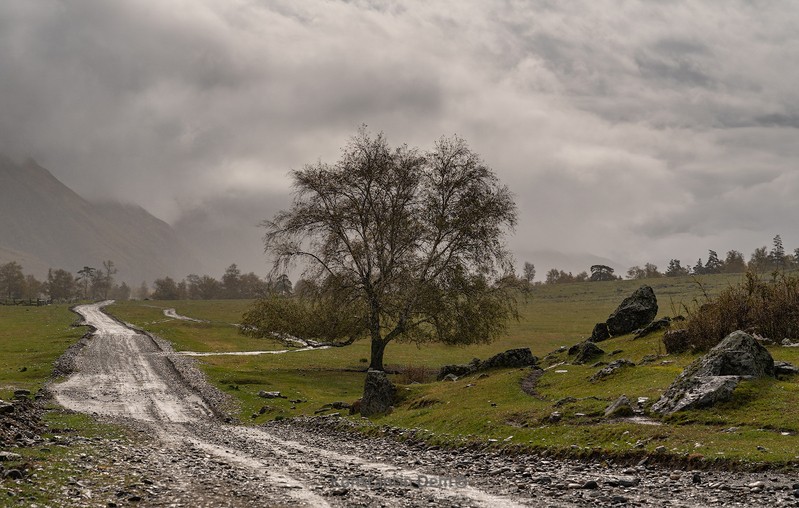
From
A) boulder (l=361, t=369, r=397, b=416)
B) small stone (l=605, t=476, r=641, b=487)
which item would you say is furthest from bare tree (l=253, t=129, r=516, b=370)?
small stone (l=605, t=476, r=641, b=487)

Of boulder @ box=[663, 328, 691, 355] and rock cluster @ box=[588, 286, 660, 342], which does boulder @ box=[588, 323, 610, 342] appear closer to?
rock cluster @ box=[588, 286, 660, 342]

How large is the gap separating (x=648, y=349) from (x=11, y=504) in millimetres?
35646

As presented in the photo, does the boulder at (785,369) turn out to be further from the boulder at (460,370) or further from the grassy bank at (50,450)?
the grassy bank at (50,450)

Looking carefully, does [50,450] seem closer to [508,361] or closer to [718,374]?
[718,374]

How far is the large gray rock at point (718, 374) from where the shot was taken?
22.8 m

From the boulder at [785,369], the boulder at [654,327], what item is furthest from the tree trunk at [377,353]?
the boulder at [785,369]

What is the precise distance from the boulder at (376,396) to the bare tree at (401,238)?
1971 centimetres

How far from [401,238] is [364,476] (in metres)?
38.5

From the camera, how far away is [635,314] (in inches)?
1965

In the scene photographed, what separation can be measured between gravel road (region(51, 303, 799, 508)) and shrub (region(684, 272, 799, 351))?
19.2 metres

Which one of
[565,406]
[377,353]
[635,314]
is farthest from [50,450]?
[635,314]

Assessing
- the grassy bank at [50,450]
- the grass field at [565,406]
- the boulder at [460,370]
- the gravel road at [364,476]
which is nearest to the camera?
the gravel road at [364,476]

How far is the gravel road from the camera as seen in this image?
14953 mm

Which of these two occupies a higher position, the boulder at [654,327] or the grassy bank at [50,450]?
the boulder at [654,327]
